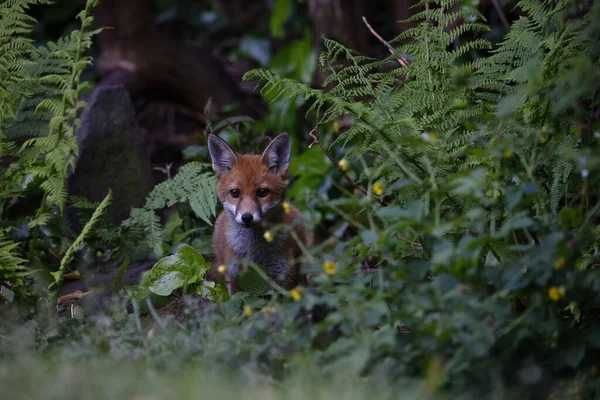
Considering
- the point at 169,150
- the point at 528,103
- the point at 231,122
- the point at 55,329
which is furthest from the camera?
the point at 169,150

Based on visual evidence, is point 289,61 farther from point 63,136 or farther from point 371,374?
point 371,374

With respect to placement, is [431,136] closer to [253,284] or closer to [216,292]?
[253,284]

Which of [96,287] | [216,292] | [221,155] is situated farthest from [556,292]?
[96,287]

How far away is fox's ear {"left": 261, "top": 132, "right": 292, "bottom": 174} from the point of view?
6.36 meters

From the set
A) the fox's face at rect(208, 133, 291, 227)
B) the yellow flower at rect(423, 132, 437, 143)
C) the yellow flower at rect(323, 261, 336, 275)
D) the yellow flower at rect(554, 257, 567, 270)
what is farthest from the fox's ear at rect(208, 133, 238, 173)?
the yellow flower at rect(554, 257, 567, 270)

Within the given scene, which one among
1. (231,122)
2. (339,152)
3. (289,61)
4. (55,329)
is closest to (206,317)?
(55,329)

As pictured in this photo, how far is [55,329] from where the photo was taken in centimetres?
470

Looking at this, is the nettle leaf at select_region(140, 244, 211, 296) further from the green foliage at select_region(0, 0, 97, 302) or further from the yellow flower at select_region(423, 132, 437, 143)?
the yellow flower at select_region(423, 132, 437, 143)

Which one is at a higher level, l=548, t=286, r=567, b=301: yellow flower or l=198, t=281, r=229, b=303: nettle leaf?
l=548, t=286, r=567, b=301: yellow flower

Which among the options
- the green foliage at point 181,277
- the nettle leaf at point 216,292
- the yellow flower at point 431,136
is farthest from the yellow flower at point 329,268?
the green foliage at point 181,277

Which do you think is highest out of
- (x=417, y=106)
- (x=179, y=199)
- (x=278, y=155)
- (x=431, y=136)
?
(x=417, y=106)

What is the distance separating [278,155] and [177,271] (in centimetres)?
140

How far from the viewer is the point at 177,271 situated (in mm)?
5676

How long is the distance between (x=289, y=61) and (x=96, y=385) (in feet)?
27.0
